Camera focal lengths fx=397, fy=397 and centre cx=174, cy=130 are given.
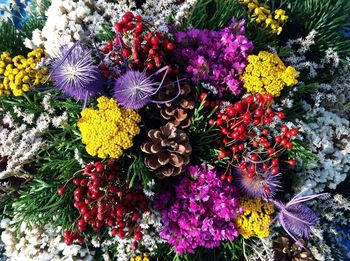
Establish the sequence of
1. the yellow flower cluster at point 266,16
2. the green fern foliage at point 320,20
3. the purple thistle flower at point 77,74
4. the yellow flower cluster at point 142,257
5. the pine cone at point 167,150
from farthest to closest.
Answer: the green fern foliage at point 320,20, the yellow flower cluster at point 266,16, the yellow flower cluster at point 142,257, the pine cone at point 167,150, the purple thistle flower at point 77,74

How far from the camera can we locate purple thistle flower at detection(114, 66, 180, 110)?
3.60 feet

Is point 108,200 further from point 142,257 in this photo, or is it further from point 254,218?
point 254,218

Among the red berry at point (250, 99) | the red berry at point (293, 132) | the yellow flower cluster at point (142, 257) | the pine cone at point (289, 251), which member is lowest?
the pine cone at point (289, 251)

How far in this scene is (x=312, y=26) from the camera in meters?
1.53

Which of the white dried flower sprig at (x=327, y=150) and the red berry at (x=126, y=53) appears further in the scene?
the white dried flower sprig at (x=327, y=150)

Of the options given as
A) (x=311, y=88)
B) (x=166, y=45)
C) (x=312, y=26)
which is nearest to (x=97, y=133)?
(x=166, y=45)

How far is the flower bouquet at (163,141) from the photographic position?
3.86ft

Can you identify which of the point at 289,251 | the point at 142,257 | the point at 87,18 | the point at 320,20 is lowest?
the point at 289,251

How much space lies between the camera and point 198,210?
1245 mm

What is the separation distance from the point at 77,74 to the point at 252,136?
574 mm

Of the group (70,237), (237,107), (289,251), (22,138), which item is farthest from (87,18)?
(289,251)

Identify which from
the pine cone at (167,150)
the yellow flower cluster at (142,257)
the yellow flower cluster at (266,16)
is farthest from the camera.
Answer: the yellow flower cluster at (266,16)

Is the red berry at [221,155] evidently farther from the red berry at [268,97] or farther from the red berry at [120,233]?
the red berry at [120,233]

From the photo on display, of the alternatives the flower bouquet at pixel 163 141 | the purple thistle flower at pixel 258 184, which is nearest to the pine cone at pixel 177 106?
the flower bouquet at pixel 163 141
